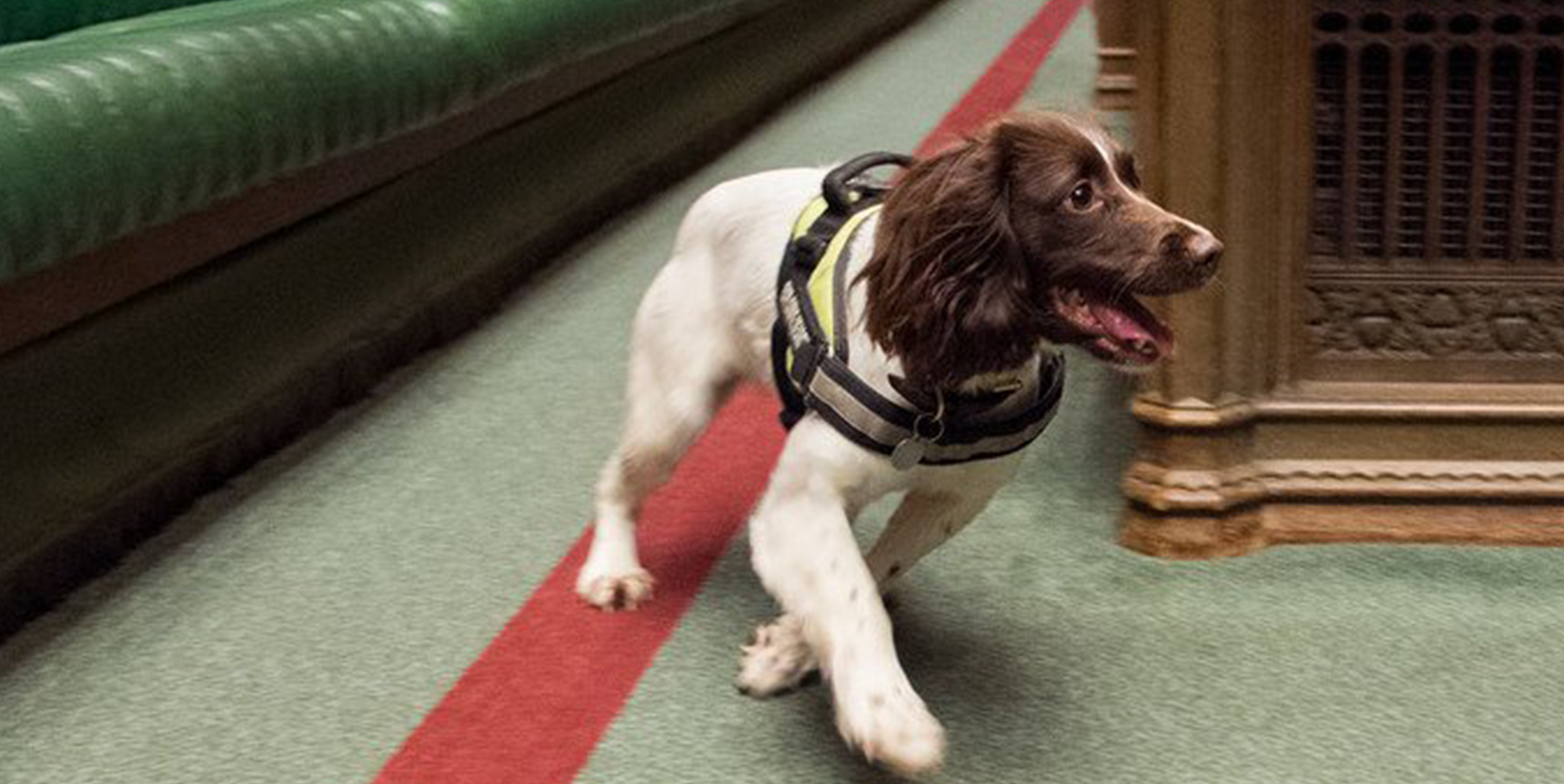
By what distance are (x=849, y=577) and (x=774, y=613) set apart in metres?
0.45

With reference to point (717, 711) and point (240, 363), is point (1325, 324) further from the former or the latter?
point (240, 363)

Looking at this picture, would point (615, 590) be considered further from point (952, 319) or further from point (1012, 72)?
point (1012, 72)

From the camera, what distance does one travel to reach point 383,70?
2.67m

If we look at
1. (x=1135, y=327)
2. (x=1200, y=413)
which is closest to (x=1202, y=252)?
(x=1135, y=327)

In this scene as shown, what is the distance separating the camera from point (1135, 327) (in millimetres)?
1640

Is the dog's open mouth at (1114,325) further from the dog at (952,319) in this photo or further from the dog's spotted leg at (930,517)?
the dog's spotted leg at (930,517)

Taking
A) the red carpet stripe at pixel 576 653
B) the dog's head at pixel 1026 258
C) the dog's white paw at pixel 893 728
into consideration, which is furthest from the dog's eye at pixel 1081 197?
the dog's white paw at pixel 893 728

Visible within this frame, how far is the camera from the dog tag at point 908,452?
1.69 metres

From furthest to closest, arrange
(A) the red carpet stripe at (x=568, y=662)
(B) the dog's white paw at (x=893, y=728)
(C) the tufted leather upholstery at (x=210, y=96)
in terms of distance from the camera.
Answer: (C) the tufted leather upholstery at (x=210, y=96), (A) the red carpet stripe at (x=568, y=662), (B) the dog's white paw at (x=893, y=728)

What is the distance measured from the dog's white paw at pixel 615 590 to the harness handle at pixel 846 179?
0.55m

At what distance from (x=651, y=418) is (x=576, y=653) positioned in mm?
281

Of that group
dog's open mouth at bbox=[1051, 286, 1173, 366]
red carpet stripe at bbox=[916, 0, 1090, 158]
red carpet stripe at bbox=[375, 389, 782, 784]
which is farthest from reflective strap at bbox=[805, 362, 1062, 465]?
red carpet stripe at bbox=[916, 0, 1090, 158]

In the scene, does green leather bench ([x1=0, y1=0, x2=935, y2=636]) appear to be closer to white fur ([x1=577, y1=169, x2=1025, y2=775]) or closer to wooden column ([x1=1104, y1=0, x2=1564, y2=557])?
white fur ([x1=577, y1=169, x2=1025, y2=775])

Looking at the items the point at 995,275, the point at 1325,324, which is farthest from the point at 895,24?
the point at 995,275
